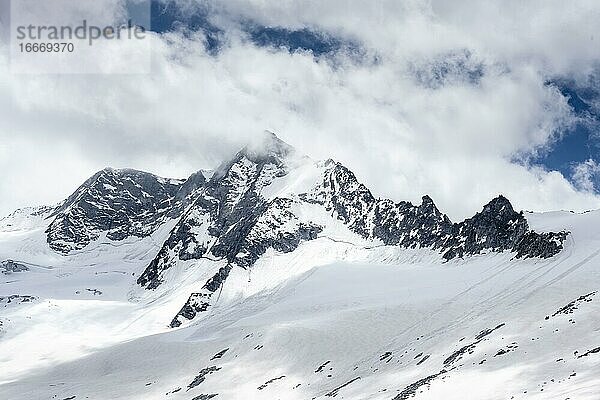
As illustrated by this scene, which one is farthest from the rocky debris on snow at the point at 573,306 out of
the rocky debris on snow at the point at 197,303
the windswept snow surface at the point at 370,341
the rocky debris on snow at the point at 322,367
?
the rocky debris on snow at the point at 197,303

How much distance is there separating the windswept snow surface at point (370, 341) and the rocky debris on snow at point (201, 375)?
15.3 inches

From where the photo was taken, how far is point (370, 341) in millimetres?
87562

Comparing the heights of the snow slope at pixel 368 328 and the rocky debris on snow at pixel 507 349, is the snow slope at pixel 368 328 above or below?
above

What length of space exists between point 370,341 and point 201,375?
29.1 meters

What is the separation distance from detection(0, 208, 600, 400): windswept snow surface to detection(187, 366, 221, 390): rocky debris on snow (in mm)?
389

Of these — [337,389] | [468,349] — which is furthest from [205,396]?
[468,349]

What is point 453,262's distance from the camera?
486 feet

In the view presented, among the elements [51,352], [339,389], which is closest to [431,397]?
[339,389]

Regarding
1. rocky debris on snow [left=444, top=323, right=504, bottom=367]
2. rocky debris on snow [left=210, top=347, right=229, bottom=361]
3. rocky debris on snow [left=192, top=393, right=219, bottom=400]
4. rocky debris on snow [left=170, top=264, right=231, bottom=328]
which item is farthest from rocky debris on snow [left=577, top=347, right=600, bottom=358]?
rocky debris on snow [left=170, top=264, right=231, bottom=328]

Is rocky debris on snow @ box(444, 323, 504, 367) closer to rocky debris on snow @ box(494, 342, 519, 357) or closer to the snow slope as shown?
the snow slope

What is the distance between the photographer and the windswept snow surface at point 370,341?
169 ft

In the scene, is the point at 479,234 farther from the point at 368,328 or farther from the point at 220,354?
the point at 220,354

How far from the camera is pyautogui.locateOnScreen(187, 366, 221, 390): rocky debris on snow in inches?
3487

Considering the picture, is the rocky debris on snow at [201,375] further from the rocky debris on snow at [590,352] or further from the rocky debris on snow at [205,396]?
the rocky debris on snow at [590,352]
